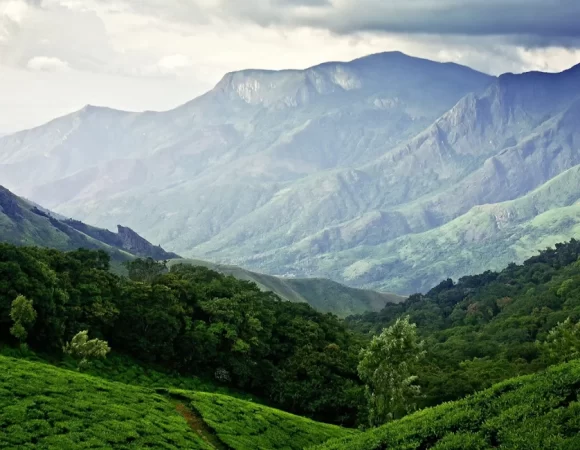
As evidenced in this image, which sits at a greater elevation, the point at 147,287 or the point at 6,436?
the point at 147,287

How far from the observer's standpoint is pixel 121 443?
44219 mm

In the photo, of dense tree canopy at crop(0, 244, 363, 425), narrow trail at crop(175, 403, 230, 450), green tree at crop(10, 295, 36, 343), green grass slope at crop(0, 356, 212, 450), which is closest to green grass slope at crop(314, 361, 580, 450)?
green grass slope at crop(0, 356, 212, 450)

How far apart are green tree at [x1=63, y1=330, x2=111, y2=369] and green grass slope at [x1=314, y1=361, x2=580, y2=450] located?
40894 mm

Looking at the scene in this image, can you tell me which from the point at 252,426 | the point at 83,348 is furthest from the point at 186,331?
the point at 252,426

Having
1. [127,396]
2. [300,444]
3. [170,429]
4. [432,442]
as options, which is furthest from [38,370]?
[432,442]

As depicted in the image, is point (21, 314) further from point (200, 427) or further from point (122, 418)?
point (122, 418)

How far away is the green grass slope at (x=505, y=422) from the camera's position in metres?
30.4

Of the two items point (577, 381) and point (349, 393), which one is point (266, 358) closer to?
point (349, 393)

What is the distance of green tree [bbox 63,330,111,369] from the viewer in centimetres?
7344

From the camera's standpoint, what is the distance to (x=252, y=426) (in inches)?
2362

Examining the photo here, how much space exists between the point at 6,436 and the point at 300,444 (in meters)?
28.3

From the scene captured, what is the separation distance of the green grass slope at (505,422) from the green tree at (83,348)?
134 ft

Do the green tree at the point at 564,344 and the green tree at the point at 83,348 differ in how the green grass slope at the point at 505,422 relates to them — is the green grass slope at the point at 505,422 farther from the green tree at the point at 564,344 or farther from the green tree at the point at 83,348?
the green tree at the point at 564,344

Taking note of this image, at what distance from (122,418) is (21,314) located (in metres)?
25.1
